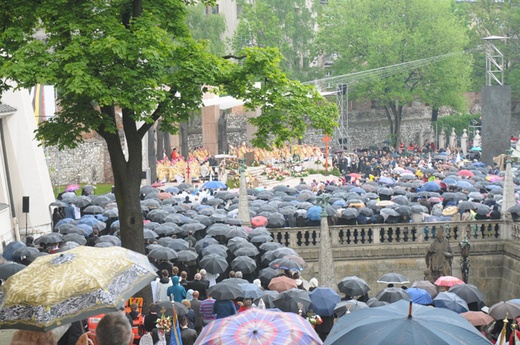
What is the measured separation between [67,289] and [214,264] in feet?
32.8

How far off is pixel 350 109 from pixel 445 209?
189 feet

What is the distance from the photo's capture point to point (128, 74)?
16.9m

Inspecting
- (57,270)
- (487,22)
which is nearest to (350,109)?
(487,22)

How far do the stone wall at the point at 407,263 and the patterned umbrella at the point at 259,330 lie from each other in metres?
17.7

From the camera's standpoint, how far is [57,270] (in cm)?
1188

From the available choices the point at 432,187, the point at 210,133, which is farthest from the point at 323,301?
the point at 210,133

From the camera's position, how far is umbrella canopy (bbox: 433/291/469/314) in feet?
58.3

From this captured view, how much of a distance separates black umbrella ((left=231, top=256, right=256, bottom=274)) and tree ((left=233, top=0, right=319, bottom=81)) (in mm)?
52114

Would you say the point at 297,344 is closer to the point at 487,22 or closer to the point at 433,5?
the point at 433,5

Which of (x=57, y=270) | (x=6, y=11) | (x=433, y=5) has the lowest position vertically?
(x=57, y=270)

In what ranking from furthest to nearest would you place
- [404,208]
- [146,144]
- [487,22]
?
[487,22] < [146,144] < [404,208]

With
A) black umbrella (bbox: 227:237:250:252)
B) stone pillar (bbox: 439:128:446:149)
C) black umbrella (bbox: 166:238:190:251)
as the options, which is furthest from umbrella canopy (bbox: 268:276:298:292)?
stone pillar (bbox: 439:128:446:149)

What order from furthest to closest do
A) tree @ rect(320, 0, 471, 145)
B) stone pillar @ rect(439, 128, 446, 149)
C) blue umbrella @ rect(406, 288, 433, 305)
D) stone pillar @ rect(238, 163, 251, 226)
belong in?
1. stone pillar @ rect(439, 128, 446, 149)
2. tree @ rect(320, 0, 471, 145)
3. stone pillar @ rect(238, 163, 251, 226)
4. blue umbrella @ rect(406, 288, 433, 305)

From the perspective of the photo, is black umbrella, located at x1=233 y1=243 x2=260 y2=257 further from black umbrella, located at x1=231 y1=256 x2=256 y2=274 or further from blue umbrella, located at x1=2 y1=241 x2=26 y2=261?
blue umbrella, located at x1=2 y1=241 x2=26 y2=261
